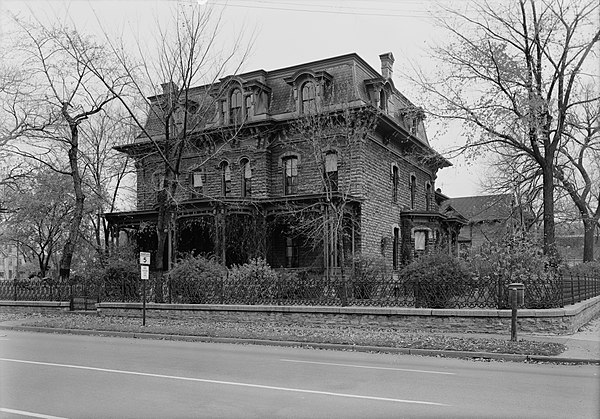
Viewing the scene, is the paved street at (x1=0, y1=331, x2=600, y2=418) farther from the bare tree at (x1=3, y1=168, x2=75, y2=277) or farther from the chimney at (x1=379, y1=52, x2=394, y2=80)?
the bare tree at (x1=3, y1=168, x2=75, y2=277)

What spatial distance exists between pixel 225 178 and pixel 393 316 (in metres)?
17.1

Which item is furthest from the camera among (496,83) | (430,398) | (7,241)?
(7,241)

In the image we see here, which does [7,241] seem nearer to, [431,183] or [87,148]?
[87,148]

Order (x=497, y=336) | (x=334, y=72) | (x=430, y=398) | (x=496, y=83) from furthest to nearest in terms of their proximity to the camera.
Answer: (x=334, y=72)
(x=496, y=83)
(x=497, y=336)
(x=430, y=398)

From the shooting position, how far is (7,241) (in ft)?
161

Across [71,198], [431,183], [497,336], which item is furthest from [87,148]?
[497,336]

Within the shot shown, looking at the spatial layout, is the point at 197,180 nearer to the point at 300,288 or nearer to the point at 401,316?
the point at 300,288

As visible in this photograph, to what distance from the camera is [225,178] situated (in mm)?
32250

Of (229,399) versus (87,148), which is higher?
(87,148)

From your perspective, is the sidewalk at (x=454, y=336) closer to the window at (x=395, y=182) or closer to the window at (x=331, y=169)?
the window at (x=331, y=169)

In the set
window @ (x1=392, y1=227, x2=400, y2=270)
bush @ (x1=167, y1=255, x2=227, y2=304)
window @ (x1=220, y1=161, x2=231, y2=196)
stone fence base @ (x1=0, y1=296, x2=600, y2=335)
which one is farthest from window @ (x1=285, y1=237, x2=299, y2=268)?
stone fence base @ (x1=0, y1=296, x2=600, y2=335)

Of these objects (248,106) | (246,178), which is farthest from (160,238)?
(248,106)

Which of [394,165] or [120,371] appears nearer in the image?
[120,371]

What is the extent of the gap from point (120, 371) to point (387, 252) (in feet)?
74.6
